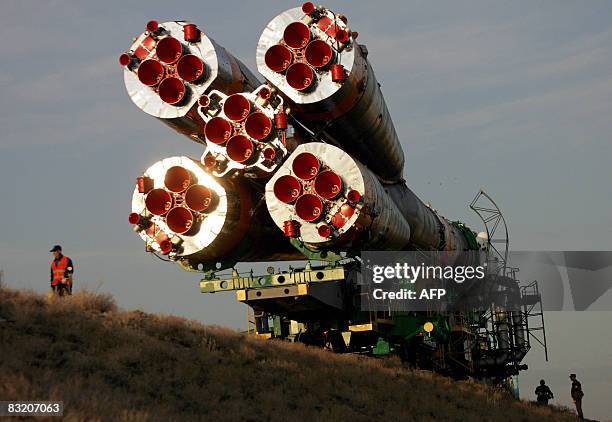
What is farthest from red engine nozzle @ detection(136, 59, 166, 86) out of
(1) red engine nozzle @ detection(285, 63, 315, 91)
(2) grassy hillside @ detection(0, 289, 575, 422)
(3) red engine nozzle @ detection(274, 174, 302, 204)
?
(2) grassy hillside @ detection(0, 289, 575, 422)

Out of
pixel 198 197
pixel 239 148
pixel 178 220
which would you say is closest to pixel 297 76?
pixel 239 148

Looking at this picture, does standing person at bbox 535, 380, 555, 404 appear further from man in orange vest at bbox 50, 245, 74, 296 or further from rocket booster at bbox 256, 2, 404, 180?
man in orange vest at bbox 50, 245, 74, 296

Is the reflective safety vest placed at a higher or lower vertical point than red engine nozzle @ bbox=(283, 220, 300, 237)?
lower

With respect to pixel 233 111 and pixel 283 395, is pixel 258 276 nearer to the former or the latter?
pixel 233 111

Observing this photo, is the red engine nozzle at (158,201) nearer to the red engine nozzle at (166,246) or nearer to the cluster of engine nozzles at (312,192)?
the red engine nozzle at (166,246)

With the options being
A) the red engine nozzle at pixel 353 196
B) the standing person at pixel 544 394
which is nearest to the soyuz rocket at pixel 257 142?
the red engine nozzle at pixel 353 196

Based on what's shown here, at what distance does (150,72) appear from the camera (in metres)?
19.8

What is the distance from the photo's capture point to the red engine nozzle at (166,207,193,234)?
765 inches

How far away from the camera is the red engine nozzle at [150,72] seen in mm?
19750

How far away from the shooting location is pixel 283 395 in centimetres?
1358

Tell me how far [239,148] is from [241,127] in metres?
0.57

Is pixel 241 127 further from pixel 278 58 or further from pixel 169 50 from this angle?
pixel 169 50

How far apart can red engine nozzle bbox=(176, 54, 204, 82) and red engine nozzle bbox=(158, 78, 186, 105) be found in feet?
0.81

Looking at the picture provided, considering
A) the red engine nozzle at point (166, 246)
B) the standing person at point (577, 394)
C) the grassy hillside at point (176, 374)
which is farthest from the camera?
the standing person at point (577, 394)
